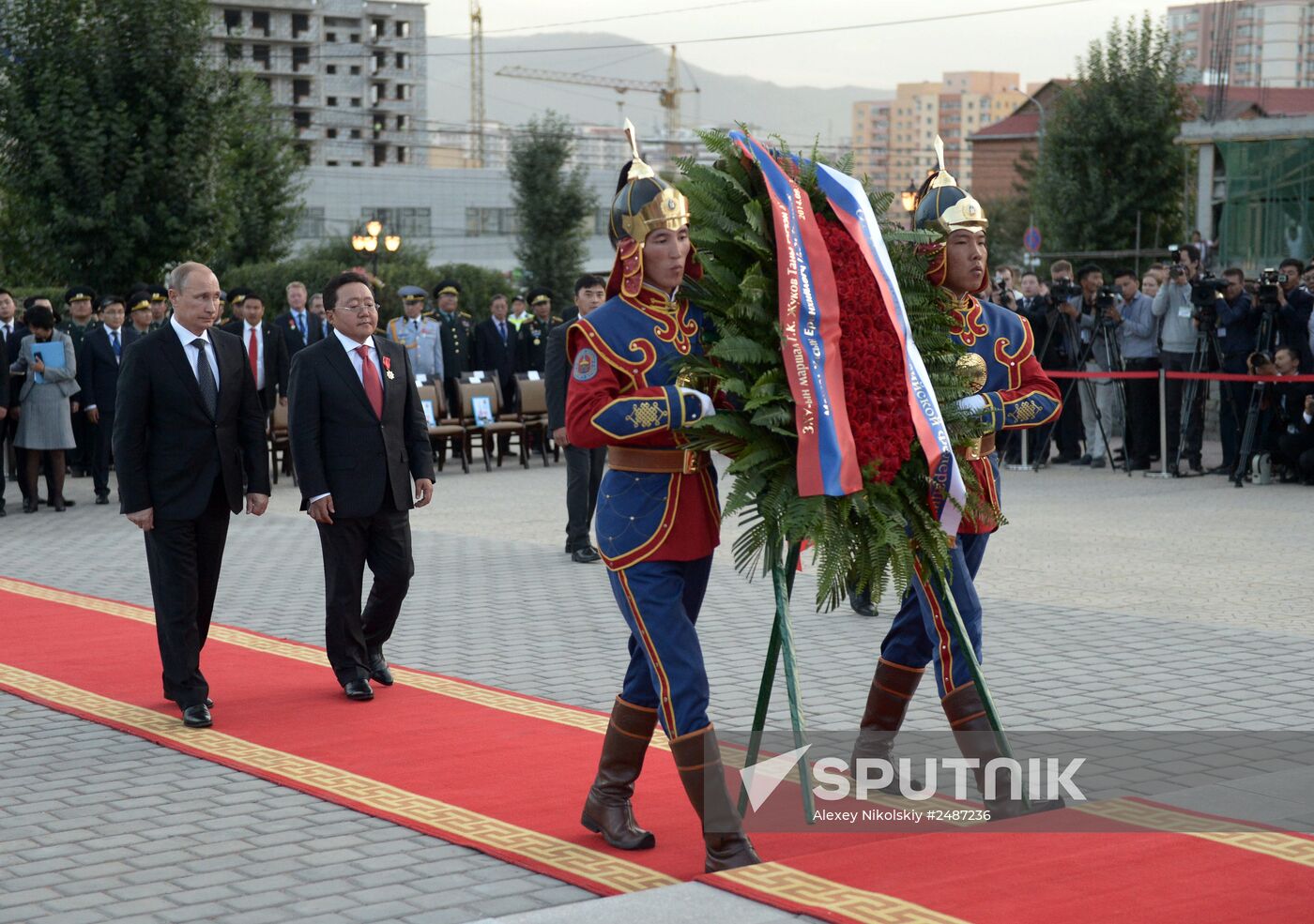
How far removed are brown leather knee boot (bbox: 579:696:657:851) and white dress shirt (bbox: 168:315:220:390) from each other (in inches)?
126

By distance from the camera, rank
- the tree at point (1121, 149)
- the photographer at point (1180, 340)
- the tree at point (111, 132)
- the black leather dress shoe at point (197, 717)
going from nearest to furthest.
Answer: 1. the black leather dress shoe at point (197, 717)
2. the photographer at point (1180, 340)
3. the tree at point (111, 132)
4. the tree at point (1121, 149)

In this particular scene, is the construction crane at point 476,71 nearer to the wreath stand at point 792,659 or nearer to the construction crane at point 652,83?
the construction crane at point 652,83

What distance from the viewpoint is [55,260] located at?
23141mm

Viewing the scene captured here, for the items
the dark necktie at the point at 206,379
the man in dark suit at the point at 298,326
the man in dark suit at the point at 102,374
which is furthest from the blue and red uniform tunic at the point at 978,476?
the man in dark suit at the point at 298,326

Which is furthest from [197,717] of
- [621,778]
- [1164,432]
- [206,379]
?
[1164,432]

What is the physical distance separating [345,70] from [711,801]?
12718 cm

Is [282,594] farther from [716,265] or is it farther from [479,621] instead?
[716,265]

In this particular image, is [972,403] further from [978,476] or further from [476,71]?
[476,71]

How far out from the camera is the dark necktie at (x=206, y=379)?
741 centimetres

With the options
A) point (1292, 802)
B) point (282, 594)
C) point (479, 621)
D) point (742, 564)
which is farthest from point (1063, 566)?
point (742, 564)

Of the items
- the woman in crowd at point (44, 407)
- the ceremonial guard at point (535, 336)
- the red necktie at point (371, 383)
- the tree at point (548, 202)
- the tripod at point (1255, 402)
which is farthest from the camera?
the tree at point (548, 202)

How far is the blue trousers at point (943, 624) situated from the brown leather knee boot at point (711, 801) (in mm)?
951

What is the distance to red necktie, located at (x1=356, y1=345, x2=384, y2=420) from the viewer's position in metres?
7.61

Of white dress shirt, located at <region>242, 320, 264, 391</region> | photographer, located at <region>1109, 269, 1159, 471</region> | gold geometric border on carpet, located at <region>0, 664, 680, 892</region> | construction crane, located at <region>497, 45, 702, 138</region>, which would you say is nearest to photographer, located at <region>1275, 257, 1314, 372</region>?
photographer, located at <region>1109, 269, 1159, 471</region>
